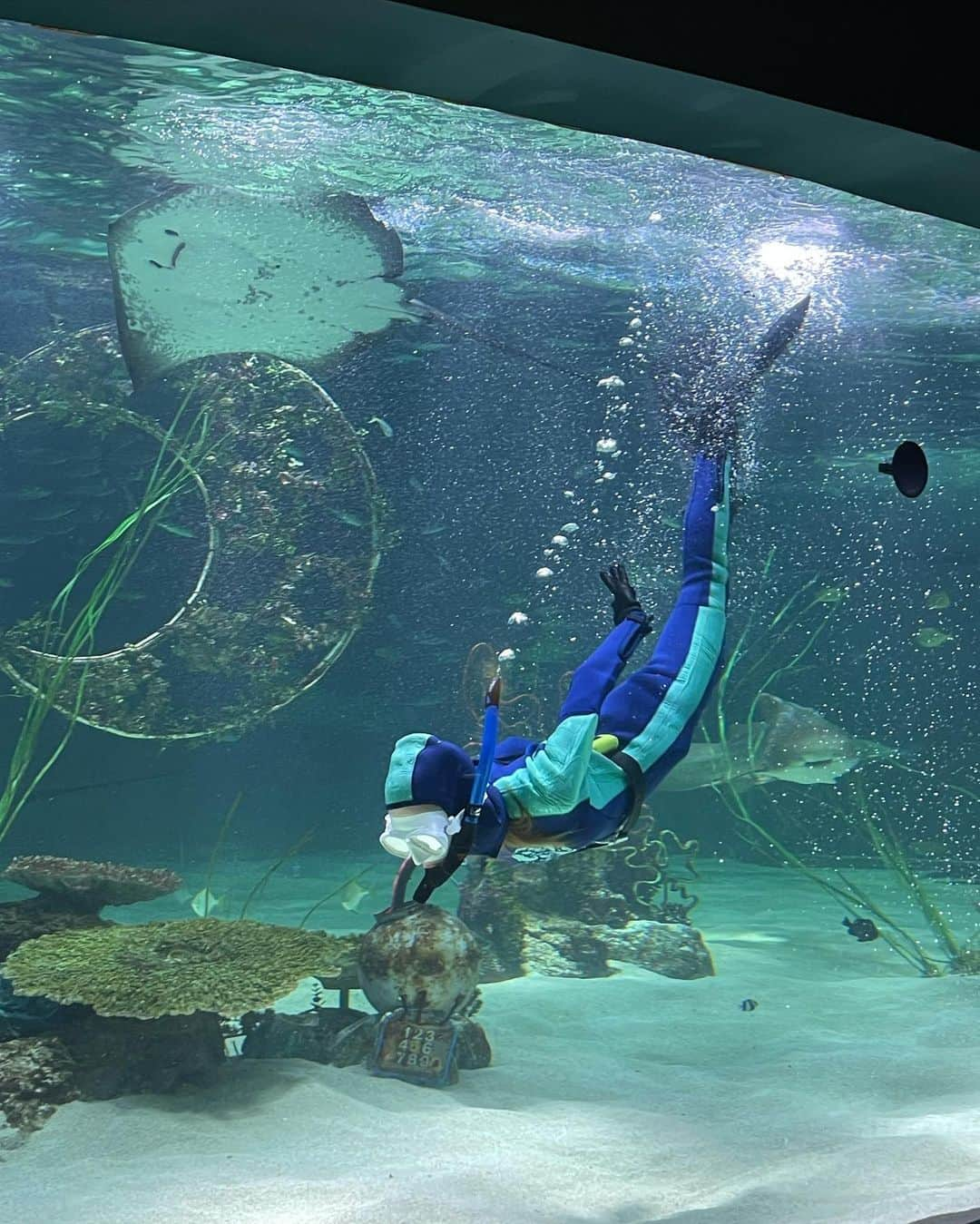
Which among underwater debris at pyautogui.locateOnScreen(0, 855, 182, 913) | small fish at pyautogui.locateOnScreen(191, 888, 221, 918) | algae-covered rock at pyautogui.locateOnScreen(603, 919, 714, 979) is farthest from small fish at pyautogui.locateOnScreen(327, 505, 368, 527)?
algae-covered rock at pyautogui.locateOnScreen(603, 919, 714, 979)

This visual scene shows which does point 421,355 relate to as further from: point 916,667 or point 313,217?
point 916,667

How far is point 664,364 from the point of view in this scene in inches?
585

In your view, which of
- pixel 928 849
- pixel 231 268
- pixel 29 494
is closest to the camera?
pixel 231 268

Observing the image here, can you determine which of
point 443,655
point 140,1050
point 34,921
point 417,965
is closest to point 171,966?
point 140,1050

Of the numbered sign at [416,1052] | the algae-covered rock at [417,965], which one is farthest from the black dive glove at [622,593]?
the numbered sign at [416,1052]

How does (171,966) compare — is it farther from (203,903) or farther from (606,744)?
(203,903)

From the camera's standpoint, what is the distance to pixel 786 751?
11773 mm

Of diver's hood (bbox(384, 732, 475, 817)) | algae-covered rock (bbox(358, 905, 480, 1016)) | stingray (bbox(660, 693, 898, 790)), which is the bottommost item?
algae-covered rock (bbox(358, 905, 480, 1016))

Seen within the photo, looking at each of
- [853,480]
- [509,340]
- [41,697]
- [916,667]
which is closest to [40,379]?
[41,697]

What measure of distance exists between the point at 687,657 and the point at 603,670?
516 millimetres

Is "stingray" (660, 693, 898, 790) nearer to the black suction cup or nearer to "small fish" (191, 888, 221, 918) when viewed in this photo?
"small fish" (191, 888, 221, 918)

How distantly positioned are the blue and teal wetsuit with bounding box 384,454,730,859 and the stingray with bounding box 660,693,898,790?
23.1 feet

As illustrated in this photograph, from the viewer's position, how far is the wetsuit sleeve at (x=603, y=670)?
4305mm

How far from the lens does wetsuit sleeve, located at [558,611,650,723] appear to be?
430cm
